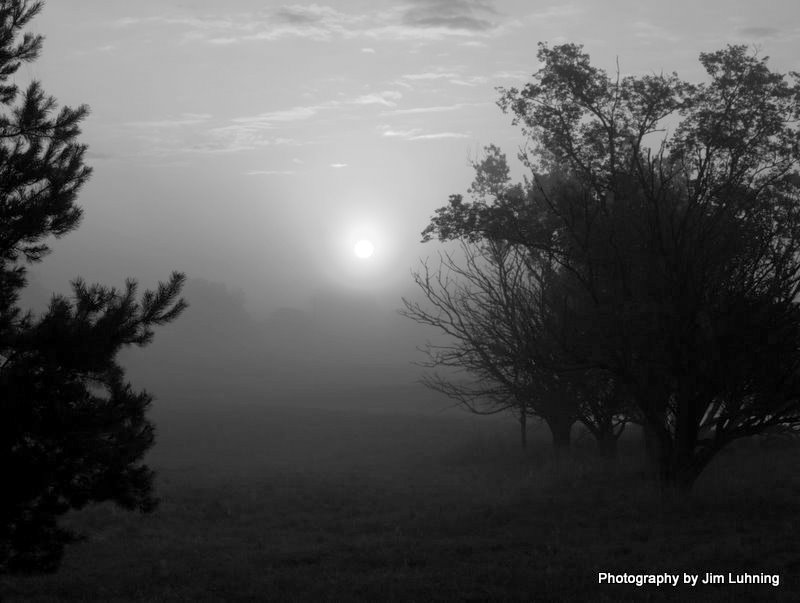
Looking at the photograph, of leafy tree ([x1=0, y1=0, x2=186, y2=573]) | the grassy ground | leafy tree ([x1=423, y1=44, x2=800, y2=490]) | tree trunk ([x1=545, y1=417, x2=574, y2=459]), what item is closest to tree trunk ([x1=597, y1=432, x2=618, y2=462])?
the grassy ground

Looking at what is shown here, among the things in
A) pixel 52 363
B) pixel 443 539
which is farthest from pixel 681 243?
pixel 52 363

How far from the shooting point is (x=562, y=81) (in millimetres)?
16562

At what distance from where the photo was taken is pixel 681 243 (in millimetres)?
15047

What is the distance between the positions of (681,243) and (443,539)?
23.2 ft

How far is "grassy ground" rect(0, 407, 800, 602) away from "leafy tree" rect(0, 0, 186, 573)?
1.49m

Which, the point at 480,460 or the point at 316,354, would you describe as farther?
the point at 316,354

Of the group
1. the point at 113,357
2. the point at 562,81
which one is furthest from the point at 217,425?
the point at 113,357

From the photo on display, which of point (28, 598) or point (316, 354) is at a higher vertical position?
point (316, 354)

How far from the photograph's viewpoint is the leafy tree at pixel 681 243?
47.6 feet

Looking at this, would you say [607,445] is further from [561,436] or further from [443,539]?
[443,539]

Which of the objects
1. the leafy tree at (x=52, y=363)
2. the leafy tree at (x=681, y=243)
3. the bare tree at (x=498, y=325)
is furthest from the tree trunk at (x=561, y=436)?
the leafy tree at (x=52, y=363)

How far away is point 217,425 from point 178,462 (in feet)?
34.8

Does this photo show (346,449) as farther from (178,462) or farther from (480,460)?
(480,460)

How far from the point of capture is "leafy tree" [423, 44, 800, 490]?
1451cm
